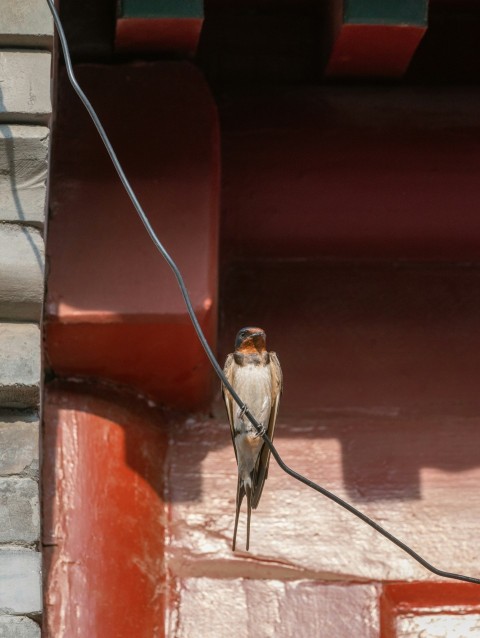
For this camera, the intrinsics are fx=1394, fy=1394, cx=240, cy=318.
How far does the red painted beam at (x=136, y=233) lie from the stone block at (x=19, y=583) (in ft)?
2.62

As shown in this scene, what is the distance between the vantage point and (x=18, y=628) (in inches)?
106

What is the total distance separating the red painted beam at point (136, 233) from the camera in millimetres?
3441

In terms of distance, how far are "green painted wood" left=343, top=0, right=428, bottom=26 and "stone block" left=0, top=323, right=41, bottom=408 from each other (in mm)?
1124

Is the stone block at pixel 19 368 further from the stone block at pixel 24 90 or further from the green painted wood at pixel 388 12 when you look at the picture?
the green painted wood at pixel 388 12

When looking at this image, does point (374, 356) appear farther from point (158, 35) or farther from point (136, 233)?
point (158, 35)

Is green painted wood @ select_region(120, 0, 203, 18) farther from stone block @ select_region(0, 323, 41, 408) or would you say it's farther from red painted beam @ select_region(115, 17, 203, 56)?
stone block @ select_region(0, 323, 41, 408)

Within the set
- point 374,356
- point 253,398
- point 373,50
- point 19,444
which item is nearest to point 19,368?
point 19,444

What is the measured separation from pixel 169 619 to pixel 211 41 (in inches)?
65.0

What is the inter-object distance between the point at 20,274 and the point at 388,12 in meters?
1.11

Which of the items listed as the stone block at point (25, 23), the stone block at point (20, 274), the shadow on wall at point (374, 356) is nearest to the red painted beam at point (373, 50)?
the shadow on wall at point (374, 356)

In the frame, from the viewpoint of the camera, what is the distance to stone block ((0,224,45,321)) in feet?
9.77

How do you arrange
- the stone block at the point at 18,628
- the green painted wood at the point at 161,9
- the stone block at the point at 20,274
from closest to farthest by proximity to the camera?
the stone block at the point at 18,628, the stone block at the point at 20,274, the green painted wood at the point at 161,9

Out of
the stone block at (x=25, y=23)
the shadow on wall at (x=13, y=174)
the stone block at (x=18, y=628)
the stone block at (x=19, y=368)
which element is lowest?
the stone block at (x=18, y=628)

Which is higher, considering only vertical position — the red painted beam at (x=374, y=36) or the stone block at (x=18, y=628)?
the red painted beam at (x=374, y=36)
